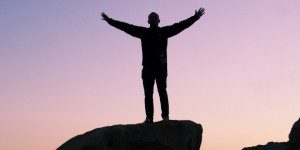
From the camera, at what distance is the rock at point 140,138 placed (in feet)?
46.5

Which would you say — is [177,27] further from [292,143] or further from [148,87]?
[292,143]

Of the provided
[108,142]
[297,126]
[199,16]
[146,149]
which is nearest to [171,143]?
[146,149]

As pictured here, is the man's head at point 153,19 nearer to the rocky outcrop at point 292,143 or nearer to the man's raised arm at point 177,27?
the man's raised arm at point 177,27

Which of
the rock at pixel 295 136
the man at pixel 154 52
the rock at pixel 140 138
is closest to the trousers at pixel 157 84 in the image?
the man at pixel 154 52

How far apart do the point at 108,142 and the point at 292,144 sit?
1445 cm

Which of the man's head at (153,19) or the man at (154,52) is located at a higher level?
the man's head at (153,19)

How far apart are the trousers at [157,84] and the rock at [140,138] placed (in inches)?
19.1

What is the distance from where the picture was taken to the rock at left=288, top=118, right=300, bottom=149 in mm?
25172

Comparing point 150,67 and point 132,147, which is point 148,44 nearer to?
point 150,67

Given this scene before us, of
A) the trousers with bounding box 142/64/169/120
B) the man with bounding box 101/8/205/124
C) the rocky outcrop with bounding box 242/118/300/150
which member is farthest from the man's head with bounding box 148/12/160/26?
the rocky outcrop with bounding box 242/118/300/150

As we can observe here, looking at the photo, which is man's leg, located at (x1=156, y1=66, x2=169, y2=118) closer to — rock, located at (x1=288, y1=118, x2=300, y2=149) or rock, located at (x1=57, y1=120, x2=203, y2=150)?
rock, located at (x1=57, y1=120, x2=203, y2=150)

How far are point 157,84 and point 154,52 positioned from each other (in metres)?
0.98

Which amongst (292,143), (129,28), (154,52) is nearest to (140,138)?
(154,52)

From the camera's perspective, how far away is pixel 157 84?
48.5ft
